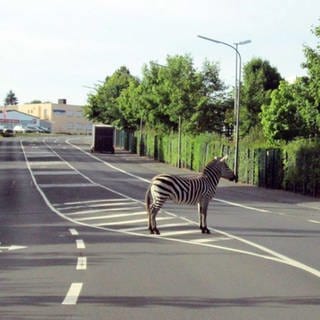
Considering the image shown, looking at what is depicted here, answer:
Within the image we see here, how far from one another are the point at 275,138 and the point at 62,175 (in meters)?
14.9

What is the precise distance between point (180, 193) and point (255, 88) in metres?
59.7

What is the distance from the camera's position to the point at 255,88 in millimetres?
76312

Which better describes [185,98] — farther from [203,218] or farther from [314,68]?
[203,218]

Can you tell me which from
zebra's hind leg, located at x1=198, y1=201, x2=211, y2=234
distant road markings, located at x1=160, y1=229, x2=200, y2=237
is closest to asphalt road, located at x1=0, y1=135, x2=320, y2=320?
distant road markings, located at x1=160, y1=229, x2=200, y2=237

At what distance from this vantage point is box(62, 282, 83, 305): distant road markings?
363 inches

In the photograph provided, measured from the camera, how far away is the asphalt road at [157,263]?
891 cm

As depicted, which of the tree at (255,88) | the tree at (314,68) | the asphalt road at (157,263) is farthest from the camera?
the tree at (255,88)

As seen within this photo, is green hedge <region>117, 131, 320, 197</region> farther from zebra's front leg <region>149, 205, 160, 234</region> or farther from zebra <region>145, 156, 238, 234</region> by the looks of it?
zebra's front leg <region>149, 205, 160, 234</region>

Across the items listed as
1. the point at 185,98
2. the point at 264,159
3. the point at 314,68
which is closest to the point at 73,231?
the point at 314,68

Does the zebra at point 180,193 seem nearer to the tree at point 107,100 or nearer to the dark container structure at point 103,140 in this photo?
the dark container structure at point 103,140

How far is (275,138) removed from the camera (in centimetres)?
5038

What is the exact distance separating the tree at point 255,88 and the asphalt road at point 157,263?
42.6m

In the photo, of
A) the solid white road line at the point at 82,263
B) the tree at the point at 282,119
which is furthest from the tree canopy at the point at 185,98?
the solid white road line at the point at 82,263

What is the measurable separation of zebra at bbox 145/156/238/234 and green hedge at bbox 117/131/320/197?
17.1 meters
